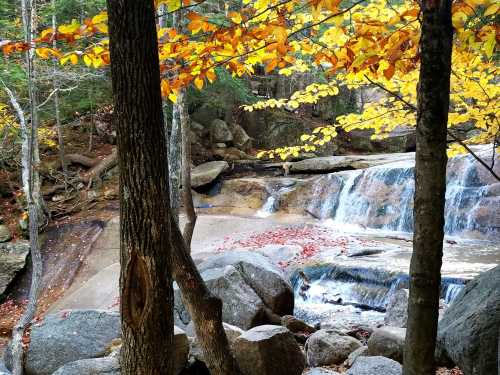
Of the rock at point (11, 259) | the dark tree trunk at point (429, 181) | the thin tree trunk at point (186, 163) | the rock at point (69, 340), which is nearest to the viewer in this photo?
the dark tree trunk at point (429, 181)

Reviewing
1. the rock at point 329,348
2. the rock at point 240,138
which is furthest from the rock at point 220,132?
the rock at point 329,348

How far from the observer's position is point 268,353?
462 centimetres

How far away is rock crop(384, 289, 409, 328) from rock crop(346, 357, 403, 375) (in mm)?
2241

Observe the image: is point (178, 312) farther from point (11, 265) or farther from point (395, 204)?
point (395, 204)

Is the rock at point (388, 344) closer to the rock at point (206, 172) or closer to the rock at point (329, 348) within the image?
the rock at point (329, 348)

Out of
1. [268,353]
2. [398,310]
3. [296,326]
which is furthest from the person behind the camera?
[296,326]

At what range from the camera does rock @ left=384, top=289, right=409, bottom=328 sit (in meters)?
6.29

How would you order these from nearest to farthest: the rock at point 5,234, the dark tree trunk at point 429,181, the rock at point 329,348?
the dark tree trunk at point 429,181, the rock at point 329,348, the rock at point 5,234

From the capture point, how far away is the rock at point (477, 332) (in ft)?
8.94

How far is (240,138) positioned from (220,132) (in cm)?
107

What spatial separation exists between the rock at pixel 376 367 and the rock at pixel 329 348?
1.27 m

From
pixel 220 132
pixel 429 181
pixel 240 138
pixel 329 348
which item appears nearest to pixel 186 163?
pixel 329 348

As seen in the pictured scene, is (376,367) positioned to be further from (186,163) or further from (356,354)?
(186,163)

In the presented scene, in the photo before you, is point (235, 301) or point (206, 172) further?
point (206, 172)
